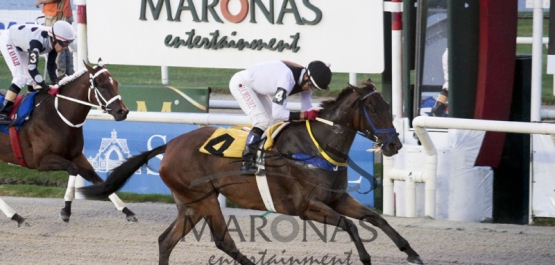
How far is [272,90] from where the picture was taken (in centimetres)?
549

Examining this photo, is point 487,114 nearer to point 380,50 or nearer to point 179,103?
point 380,50

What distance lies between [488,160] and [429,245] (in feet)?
3.80

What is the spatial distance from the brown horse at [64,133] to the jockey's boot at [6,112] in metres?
0.13

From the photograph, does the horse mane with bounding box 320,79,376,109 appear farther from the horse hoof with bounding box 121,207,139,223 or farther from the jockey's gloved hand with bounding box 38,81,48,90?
the jockey's gloved hand with bounding box 38,81,48,90

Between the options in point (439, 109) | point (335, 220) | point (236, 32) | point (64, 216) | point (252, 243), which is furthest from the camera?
point (236, 32)

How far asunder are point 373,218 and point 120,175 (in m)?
1.67

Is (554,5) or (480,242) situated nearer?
(480,242)

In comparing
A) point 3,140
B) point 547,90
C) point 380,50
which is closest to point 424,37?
point 380,50

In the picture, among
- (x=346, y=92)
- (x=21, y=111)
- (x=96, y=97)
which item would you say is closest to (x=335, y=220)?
(x=346, y=92)

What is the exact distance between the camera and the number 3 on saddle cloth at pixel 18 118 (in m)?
7.13

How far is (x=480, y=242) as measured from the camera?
239 inches

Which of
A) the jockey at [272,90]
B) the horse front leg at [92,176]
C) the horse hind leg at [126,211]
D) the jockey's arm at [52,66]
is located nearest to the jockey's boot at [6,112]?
the jockey's arm at [52,66]

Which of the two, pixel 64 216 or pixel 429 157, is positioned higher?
pixel 429 157

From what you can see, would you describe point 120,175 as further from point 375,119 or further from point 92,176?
point 375,119
